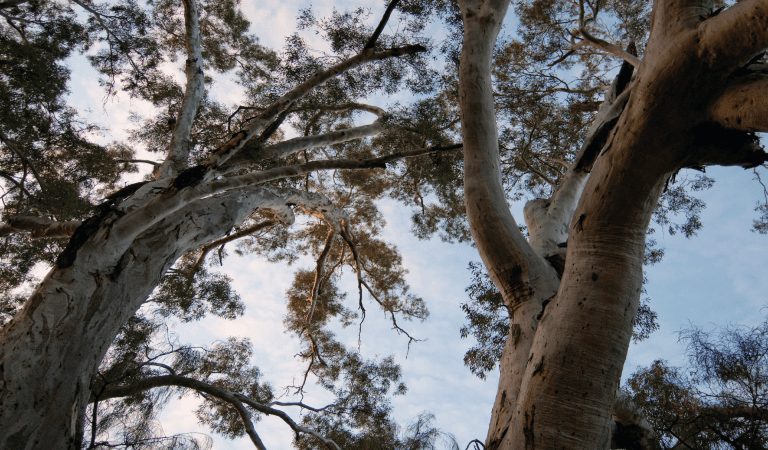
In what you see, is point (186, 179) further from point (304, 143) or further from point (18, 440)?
point (18, 440)

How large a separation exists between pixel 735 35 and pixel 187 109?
4913 mm

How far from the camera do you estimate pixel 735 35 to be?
4.11 ft

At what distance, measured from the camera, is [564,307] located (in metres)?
1.58

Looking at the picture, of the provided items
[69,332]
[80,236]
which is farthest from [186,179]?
[69,332]

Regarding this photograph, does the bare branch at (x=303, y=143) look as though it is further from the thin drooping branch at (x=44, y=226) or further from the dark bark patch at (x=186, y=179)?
the thin drooping branch at (x=44, y=226)

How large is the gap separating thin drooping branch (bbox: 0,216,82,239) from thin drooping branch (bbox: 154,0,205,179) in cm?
100

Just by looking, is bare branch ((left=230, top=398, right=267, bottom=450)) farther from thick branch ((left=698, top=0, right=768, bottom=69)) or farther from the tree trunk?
thick branch ((left=698, top=0, right=768, bottom=69))

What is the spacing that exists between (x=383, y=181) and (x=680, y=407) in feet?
19.6

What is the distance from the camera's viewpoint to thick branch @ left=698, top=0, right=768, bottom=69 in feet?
3.93

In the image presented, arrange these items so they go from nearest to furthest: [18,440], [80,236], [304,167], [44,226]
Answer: [18,440]
[80,236]
[44,226]
[304,167]

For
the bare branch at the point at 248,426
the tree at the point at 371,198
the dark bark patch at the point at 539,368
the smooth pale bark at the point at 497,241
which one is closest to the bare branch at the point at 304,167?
the tree at the point at 371,198

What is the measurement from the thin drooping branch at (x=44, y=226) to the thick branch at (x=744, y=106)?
4.39 meters

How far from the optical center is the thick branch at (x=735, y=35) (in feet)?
3.93

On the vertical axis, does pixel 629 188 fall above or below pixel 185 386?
above
